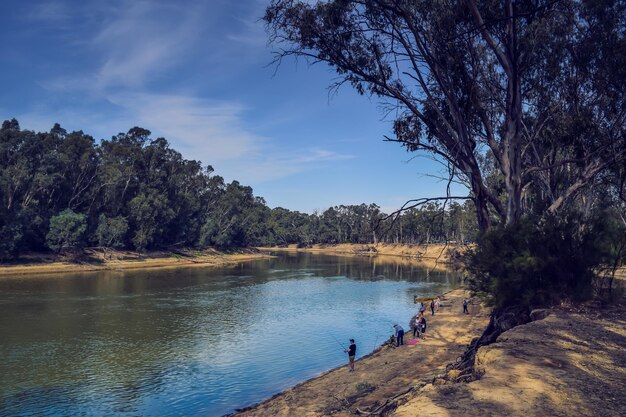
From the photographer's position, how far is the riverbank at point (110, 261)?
7000 centimetres

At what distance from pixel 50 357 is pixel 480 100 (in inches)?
1100

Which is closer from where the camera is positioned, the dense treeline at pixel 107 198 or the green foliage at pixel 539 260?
the green foliage at pixel 539 260

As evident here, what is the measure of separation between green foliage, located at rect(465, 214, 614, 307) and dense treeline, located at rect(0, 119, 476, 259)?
81.4ft

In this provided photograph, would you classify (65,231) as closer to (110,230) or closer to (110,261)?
(110,230)

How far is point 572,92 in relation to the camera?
22.0 meters

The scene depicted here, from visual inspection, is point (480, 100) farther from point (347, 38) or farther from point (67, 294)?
point (67, 294)

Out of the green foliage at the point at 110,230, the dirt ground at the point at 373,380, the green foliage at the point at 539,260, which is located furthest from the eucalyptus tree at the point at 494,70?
the green foliage at the point at 110,230

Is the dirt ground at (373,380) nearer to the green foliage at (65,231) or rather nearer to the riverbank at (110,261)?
the riverbank at (110,261)

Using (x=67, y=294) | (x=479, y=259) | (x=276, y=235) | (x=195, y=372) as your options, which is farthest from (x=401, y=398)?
(x=276, y=235)

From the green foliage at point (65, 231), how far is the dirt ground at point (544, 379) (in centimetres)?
7609

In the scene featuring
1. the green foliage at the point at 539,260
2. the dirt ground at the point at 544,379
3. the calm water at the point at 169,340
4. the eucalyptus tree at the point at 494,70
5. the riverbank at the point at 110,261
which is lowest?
the calm water at the point at 169,340

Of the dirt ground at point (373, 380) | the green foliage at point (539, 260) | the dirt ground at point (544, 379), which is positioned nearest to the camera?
the dirt ground at point (544, 379)

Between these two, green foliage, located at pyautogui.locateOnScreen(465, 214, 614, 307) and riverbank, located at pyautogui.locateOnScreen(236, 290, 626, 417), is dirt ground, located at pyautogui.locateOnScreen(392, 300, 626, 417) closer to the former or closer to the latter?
riverbank, located at pyautogui.locateOnScreen(236, 290, 626, 417)

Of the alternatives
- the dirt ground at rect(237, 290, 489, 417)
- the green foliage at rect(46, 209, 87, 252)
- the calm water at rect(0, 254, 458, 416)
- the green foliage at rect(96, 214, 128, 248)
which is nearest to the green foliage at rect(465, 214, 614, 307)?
the dirt ground at rect(237, 290, 489, 417)
